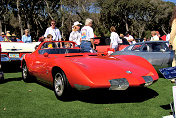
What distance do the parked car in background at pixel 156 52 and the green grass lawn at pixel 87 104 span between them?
1.37 meters

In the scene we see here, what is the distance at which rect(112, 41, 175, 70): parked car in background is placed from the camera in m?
6.90

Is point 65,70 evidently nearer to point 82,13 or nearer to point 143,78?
point 143,78

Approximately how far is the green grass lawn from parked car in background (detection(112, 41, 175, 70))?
1372 mm

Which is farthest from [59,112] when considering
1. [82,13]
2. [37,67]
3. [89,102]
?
[82,13]

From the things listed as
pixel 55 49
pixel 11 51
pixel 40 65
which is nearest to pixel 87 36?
pixel 55 49

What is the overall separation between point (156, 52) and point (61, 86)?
12.3 feet

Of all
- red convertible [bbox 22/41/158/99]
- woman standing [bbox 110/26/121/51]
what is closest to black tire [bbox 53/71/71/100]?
red convertible [bbox 22/41/158/99]

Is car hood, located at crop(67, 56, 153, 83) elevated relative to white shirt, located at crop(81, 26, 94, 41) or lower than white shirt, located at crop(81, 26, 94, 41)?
lower

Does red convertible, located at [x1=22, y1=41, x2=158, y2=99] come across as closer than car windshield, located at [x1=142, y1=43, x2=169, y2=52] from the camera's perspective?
Yes

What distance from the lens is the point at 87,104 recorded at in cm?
429

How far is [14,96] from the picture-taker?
4.91m

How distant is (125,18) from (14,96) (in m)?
41.2

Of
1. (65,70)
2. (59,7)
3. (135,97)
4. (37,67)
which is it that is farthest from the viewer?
(59,7)

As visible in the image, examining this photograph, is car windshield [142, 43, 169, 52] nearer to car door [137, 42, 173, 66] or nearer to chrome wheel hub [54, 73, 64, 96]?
car door [137, 42, 173, 66]
